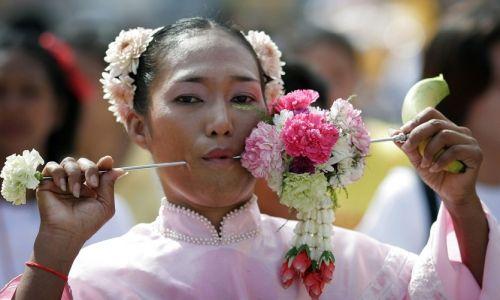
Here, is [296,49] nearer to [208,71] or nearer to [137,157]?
[137,157]

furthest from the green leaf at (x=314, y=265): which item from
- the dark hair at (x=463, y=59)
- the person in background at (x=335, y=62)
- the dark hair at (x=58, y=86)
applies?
the person in background at (x=335, y=62)

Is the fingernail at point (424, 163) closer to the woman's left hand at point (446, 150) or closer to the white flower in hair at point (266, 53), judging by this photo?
the woman's left hand at point (446, 150)

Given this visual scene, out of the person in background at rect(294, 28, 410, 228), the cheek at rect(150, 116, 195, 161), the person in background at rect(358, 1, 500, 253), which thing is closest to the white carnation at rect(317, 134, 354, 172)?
the cheek at rect(150, 116, 195, 161)

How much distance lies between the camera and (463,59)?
5688 millimetres

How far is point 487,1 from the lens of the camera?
6.12 m

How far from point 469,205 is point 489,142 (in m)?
1.82

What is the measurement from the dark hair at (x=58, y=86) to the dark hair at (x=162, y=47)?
2063mm

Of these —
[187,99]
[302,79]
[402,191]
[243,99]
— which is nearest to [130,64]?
[187,99]

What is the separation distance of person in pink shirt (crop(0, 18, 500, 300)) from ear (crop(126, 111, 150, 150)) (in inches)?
0.5

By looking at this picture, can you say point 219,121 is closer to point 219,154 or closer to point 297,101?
point 219,154

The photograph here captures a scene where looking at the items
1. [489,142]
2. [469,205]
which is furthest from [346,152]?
[489,142]

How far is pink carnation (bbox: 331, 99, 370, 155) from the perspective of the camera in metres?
3.84

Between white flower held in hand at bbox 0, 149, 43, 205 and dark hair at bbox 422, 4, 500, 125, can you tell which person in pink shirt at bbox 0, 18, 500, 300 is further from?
dark hair at bbox 422, 4, 500, 125

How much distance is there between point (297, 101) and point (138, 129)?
0.67 m
